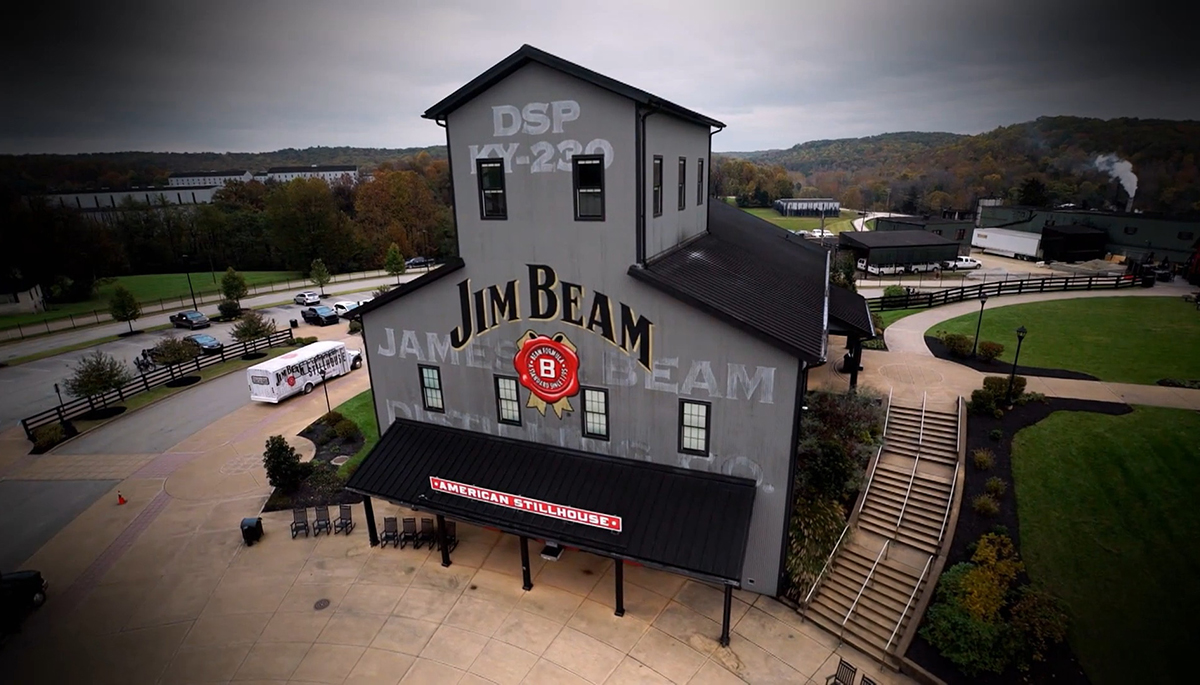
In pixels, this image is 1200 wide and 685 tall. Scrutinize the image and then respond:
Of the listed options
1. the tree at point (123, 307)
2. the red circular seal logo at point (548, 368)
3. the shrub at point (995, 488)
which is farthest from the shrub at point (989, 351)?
the tree at point (123, 307)

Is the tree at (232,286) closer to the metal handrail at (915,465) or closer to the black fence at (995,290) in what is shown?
the black fence at (995,290)

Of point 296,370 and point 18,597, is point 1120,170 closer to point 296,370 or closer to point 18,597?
point 296,370

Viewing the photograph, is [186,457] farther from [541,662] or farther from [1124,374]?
[1124,374]

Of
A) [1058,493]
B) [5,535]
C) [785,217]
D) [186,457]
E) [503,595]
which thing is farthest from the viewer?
[785,217]

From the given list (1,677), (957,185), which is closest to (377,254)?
(1,677)

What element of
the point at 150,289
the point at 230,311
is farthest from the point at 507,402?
the point at 150,289

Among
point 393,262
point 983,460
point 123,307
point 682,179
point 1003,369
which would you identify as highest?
point 682,179

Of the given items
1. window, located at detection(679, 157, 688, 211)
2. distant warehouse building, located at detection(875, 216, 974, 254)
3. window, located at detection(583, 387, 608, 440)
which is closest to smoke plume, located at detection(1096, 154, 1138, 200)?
distant warehouse building, located at detection(875, 216, 974, 254)

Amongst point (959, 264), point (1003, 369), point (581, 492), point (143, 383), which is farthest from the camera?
point (959, 264)
